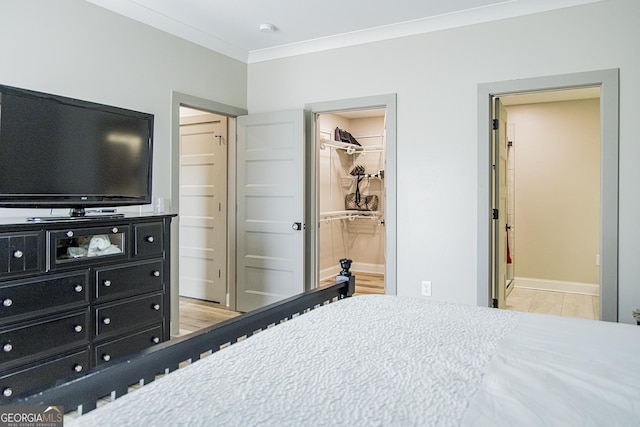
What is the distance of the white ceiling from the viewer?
A: 3314mm

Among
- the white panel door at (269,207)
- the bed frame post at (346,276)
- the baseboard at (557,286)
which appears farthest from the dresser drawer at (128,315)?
the baseboard at (557,286)

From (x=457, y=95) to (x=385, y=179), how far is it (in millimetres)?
906

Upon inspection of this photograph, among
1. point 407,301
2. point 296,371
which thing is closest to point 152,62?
point 407,301

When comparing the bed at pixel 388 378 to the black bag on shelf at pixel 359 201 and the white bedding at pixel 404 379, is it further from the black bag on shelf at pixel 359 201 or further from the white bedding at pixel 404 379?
the black bag on shelf at pixel 359 201

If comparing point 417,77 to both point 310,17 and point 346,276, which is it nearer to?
point 310,17

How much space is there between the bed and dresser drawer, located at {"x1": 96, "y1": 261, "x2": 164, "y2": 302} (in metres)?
1.38

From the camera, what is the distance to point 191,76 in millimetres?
3896

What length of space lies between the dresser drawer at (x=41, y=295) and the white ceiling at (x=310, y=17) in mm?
1981

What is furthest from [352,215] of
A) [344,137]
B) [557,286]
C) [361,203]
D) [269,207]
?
[557,286]

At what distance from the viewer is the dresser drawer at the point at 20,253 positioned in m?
2.12

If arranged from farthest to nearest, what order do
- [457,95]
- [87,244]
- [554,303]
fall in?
[554,303]
[457,95]
[87,244]

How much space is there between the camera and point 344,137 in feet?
21.7

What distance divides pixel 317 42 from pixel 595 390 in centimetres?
377

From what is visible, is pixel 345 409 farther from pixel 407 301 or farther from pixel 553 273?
pixel 553 273
